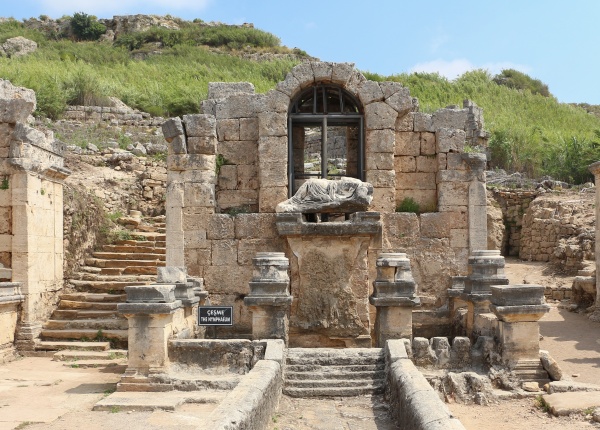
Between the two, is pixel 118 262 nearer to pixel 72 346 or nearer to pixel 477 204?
pixel 72 346

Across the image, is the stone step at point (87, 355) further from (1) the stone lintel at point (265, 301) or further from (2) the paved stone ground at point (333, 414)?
(2) the paved stone ground at point (333, 414)

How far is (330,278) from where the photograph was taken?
35.4 ft

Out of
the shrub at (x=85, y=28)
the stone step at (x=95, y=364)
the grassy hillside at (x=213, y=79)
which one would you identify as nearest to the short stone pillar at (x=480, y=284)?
the stone step at (x=95, y=364)

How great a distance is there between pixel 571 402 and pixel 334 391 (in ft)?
9.08

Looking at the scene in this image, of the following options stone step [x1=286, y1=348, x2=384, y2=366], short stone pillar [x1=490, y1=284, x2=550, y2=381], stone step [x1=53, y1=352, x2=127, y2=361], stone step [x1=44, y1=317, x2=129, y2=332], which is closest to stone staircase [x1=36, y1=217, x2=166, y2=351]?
stone step [x1=44, y1=317, x2=129, y2=332]

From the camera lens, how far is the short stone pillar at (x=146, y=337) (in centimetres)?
828

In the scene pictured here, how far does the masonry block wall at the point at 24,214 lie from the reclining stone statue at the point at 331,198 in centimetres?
473

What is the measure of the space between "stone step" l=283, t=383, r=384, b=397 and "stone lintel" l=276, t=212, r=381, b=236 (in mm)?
3080

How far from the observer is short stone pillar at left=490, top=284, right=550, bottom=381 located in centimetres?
816

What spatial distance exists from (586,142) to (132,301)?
72.9 ft

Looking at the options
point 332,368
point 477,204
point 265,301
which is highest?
point 477,204

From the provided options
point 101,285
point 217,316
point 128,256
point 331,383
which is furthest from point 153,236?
point 331,383

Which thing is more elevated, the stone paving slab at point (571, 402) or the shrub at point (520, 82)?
the shrub at point (520, 82)

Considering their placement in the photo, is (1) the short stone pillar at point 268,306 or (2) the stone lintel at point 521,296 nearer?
(2) the stone lintel at point 521,296
